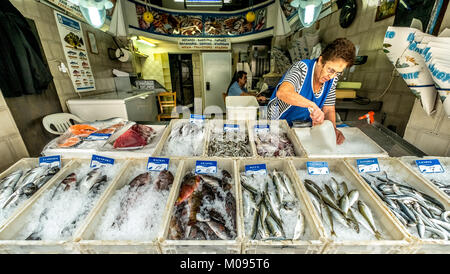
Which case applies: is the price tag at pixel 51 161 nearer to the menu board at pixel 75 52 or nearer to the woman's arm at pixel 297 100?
the woman's arm at pixel 297 100

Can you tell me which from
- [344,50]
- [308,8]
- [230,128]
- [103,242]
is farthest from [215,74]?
[103,242]

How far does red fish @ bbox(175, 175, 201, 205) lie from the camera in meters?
1.15

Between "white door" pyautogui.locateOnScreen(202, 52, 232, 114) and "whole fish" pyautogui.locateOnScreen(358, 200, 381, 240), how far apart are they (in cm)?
825

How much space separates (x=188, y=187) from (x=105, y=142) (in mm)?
1001

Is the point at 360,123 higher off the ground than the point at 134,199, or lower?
higher

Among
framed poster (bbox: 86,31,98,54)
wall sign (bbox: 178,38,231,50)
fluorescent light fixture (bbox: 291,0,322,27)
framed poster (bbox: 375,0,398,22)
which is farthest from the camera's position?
wall sign (bbox: 178,38,231,50)

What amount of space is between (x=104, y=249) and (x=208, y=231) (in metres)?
0.51

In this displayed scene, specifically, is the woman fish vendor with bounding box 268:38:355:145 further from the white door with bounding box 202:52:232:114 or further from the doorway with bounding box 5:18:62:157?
the white door with bounding box 202:52:232:114

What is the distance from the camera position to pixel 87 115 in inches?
130

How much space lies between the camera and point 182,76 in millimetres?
9125

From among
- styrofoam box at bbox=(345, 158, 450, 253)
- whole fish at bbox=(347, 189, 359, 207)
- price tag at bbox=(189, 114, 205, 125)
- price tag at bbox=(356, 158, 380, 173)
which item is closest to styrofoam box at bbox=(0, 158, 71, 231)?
price tag at bbox=(189, 114, 205, 125)

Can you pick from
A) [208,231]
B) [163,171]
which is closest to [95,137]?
[163,171]

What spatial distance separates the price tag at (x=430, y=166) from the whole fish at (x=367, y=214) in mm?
710

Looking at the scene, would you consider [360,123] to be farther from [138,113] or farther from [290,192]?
[138,113]
